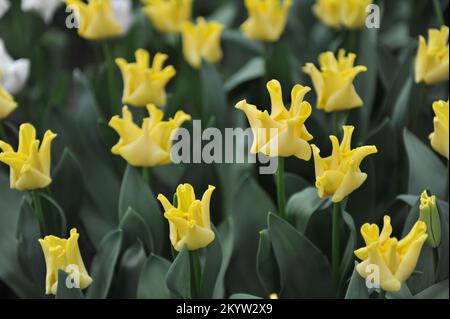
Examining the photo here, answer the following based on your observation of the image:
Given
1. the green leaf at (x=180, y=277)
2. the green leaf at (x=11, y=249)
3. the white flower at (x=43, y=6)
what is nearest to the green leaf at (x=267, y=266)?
the green leaf at (x=180, y=277)

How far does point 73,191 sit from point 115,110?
0.20m

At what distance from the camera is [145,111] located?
1300 mm

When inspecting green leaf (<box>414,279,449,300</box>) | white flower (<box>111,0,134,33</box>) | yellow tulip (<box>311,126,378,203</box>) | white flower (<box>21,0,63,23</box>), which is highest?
white flower (<box>21,0,63,23</box>)

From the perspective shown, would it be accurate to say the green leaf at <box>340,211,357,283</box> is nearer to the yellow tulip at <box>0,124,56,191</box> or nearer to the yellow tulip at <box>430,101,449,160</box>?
the yellow tulip at <box>430,101,449,160</box>

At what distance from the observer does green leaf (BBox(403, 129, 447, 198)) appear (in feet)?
3.89

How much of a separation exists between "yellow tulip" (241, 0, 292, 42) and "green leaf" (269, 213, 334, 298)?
47cm

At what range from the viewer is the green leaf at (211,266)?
109 cm

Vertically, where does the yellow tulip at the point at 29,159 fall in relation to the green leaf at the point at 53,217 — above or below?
above

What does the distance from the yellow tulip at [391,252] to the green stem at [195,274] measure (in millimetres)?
215

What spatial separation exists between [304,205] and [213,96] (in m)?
0.37

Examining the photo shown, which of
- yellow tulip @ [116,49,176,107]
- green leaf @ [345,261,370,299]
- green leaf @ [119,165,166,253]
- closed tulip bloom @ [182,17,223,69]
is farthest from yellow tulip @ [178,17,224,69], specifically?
green leaf @ [345,261,370,299]

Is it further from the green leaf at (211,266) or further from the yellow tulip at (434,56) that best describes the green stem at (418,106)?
the green leaf at (211,266)
